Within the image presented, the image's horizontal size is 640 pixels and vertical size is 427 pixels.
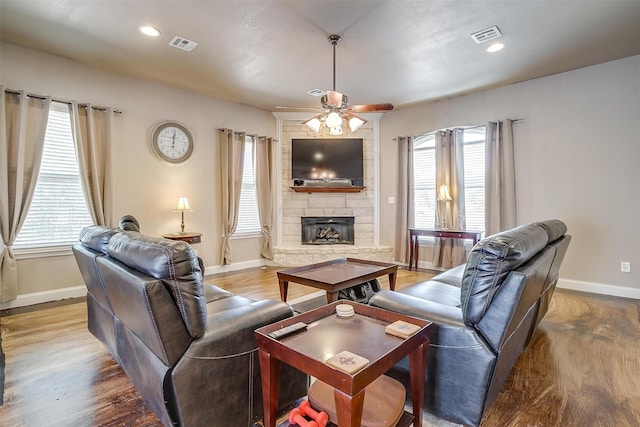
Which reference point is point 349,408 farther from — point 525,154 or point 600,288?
point 525,154

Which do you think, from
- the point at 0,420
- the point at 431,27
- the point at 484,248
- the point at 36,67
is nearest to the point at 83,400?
the point at 0,420

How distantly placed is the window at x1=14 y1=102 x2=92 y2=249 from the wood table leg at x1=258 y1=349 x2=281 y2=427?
12.0 ft

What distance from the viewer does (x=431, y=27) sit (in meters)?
3.03

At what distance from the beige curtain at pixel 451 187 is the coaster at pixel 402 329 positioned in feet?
12.9

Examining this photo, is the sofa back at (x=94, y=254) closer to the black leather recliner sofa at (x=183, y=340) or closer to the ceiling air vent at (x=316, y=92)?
the black leather recliner sofa at (x=183, y=340)

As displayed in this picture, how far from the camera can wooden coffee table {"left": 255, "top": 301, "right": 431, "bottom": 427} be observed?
1.07 m

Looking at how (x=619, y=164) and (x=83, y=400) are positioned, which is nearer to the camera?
(x=83, y=400)

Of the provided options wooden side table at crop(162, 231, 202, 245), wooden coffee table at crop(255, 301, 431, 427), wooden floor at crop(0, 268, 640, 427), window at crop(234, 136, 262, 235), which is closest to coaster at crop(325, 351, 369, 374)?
wooden coffee table at crop(255, 301, 431, 427)

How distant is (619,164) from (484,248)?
12.2 feet

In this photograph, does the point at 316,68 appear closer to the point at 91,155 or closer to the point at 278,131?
the point at 278,131

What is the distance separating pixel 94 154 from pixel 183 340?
140 inches

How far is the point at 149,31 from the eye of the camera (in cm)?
307

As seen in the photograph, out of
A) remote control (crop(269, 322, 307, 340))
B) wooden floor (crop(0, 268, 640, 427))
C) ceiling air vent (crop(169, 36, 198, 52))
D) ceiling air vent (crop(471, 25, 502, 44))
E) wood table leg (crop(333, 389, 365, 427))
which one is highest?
ceiling air vent (crop(169, 36, 198, 52))

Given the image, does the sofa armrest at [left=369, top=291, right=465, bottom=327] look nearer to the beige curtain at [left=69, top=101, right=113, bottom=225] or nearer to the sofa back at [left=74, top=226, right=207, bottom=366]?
the sofa back at [left=74, top=226, right=207, bottom=366]
